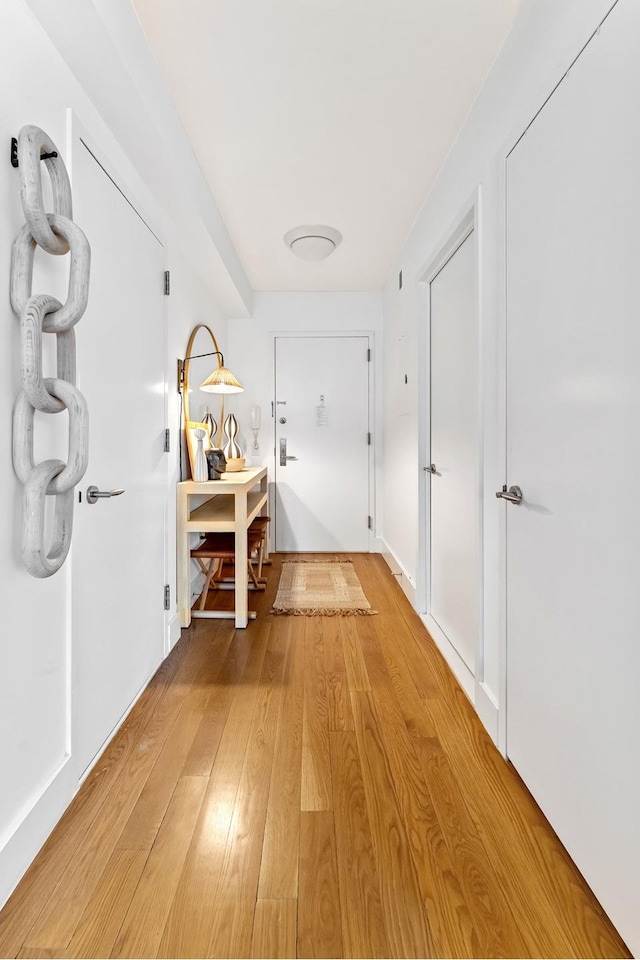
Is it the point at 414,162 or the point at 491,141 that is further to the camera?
the point at 414,162

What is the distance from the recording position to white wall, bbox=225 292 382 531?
443cm

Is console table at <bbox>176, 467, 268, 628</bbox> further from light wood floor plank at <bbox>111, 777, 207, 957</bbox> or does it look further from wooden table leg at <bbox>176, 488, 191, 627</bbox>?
light wood floor plank at <bbox>111, 777, 207, 957</bbox>

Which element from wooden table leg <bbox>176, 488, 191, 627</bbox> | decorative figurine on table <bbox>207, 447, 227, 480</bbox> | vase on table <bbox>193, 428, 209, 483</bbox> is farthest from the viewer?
decorative figurine on table <bbox>207, 447, 227, 480</bbox>

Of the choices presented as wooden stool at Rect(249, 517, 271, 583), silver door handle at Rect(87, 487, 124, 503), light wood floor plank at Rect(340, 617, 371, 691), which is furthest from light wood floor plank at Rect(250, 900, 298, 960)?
wooden stool at Rect(249, 517, 271, 583)

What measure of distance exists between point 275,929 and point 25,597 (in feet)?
3.00

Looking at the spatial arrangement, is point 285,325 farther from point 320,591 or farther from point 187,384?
point 320,591

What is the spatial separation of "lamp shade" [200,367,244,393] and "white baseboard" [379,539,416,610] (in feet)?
5.54

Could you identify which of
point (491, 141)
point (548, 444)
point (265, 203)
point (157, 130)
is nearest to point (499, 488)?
point (548, 444)

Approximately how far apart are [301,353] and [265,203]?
173cm

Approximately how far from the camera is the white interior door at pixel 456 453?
6.59 feet

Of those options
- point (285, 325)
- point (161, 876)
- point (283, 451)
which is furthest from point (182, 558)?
point (285, 325)

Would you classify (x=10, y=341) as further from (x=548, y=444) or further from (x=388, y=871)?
(x=388, y=871)

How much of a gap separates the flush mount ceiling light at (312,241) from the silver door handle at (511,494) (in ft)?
7.54

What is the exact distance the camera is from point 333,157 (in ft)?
7.64
